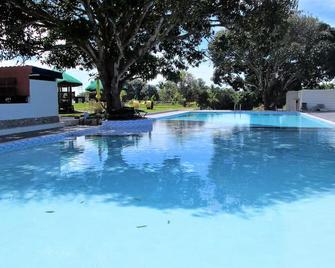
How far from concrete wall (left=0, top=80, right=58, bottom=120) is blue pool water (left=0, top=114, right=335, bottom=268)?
4548mm

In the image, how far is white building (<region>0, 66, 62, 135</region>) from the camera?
1565cm

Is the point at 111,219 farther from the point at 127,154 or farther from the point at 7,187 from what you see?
the point at 127,154

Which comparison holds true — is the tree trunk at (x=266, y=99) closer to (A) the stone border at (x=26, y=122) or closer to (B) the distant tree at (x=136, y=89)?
(A) the stone border at (x=26, y=122)

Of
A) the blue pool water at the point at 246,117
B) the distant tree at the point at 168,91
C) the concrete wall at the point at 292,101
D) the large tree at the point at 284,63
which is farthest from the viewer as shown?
the distant tree at the point at 168,91

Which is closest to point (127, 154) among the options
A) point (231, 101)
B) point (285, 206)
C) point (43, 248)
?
point (285, 206)

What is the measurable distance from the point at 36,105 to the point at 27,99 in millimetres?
547

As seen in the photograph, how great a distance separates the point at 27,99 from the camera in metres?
16.9

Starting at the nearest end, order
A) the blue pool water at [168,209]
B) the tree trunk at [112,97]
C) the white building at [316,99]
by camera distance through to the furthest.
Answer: the blue pool water at [168,209]
the tree trunk at [112,97]
the white building at [316,99]

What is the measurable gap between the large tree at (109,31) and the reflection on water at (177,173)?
5911mm

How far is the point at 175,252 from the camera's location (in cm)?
448

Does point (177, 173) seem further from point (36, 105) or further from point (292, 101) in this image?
point (292, 101)

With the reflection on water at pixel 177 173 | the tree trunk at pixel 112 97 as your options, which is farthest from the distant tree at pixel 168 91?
the reflection on water at pixel 177 173

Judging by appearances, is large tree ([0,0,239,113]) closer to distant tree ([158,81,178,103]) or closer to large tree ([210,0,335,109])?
large tree ([210,0,335,109])

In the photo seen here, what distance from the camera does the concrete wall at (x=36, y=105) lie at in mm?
15414
